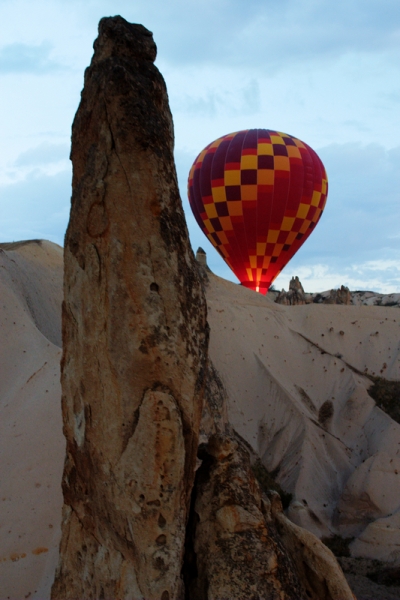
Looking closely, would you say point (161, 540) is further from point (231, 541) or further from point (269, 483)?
point (269, 483)

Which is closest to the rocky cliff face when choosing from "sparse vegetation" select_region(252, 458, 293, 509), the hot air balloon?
"sparse vegetation" select_region(252, 458, 293, 509)

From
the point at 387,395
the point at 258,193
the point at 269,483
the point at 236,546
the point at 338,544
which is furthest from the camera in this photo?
the point at 258,193

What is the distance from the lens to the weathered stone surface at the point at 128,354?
3.23m

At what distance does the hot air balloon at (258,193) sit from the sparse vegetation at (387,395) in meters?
5.32

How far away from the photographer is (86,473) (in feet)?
11.3

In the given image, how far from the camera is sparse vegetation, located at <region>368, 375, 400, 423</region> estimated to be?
15430mm

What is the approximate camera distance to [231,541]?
3537mm

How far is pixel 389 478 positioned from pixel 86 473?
980cm

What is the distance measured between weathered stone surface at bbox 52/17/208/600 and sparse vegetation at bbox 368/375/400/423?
12951 millimetres

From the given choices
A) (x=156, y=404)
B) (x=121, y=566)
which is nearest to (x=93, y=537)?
(x=121, y=566)

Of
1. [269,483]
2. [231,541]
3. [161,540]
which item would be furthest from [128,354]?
[269,483]

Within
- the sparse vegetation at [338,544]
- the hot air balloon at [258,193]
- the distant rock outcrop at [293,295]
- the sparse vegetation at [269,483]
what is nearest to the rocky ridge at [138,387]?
the sparse vegetation at [338,544]

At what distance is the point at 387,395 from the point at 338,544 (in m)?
6.51

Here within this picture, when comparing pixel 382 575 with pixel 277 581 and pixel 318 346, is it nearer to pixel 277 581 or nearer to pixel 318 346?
pixel 277 581
